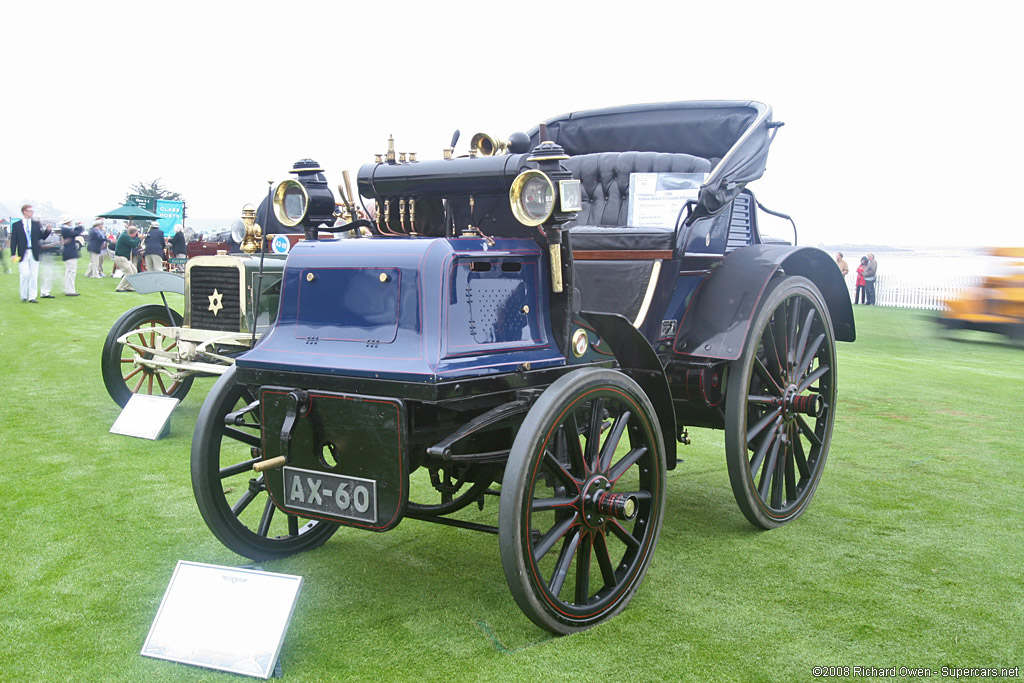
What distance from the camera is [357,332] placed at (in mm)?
2943

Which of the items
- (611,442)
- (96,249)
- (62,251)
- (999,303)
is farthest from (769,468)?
(96,249)

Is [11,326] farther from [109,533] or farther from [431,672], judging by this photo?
[431,672]

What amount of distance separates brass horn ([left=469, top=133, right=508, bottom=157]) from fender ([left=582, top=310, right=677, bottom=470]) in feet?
2.35

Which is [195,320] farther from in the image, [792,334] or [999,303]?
[999,303]

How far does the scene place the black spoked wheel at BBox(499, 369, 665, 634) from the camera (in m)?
2.64

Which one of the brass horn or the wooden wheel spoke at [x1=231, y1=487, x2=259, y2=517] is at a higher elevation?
the brass horn

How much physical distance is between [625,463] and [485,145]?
1.33 meters

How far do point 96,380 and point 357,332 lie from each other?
226 inches

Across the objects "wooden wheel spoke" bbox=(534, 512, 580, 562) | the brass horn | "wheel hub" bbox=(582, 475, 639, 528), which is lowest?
"wooden wheel spoke" bbox=(534, 512, 580, 562)

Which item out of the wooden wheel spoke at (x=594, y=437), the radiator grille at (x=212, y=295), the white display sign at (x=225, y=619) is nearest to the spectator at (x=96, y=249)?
the radiator grille at (x=212, y=295)

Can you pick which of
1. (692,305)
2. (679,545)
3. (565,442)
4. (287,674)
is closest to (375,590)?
(287,674)

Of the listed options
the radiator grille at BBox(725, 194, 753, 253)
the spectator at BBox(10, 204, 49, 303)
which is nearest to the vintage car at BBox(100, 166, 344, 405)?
the radiator grille at BBox(725, 194, 753, 253)

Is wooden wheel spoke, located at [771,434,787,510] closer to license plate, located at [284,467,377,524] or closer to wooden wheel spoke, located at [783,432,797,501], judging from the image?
wooden wheel spoke, located at [783,432,797,501]

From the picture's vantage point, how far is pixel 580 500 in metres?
2.91
